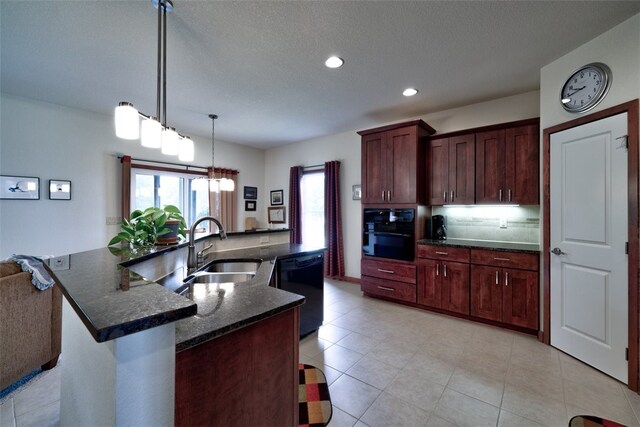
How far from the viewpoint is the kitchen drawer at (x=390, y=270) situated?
3379 millimetres

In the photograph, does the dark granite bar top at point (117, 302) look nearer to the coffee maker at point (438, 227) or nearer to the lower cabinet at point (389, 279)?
the lower cabinet at point (389, 279)

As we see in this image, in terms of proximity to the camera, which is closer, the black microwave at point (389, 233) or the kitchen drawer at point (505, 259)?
the kitchen drawer at point (505, 259)

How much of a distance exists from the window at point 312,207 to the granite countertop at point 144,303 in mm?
3814

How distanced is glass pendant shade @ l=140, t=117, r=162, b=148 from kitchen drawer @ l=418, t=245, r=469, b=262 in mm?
3050

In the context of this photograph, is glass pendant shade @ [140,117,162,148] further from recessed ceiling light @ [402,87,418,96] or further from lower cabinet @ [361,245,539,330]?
lower cabinet @ [361,245,539,330]

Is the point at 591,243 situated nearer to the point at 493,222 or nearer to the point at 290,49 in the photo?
the point at 493,222

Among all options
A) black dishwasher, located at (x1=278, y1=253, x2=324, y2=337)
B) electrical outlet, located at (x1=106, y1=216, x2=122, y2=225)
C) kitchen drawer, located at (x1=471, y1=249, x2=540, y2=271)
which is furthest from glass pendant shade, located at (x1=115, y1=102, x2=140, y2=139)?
kitchen drawer, located at (x1=471, y1=249, x2=540, y2=271)

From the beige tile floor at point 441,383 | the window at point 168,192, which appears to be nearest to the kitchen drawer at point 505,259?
the beige tile floor at point 441,383

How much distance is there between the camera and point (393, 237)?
3.53 meters

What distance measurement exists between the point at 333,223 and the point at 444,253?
209 cm

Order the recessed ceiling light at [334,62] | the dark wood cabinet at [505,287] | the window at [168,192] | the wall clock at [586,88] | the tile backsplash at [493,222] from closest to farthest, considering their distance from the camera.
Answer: the wall clock at [586,88] < the recessed ceiling light at [334,62] < the dark wood cabinet at [505,287] < the tile backsplash at [493,222] < the window at [168,192]

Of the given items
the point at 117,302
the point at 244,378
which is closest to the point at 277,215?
the point at 244,378

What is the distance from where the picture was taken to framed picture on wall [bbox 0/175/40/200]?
9.70 feet

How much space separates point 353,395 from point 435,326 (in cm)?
149
